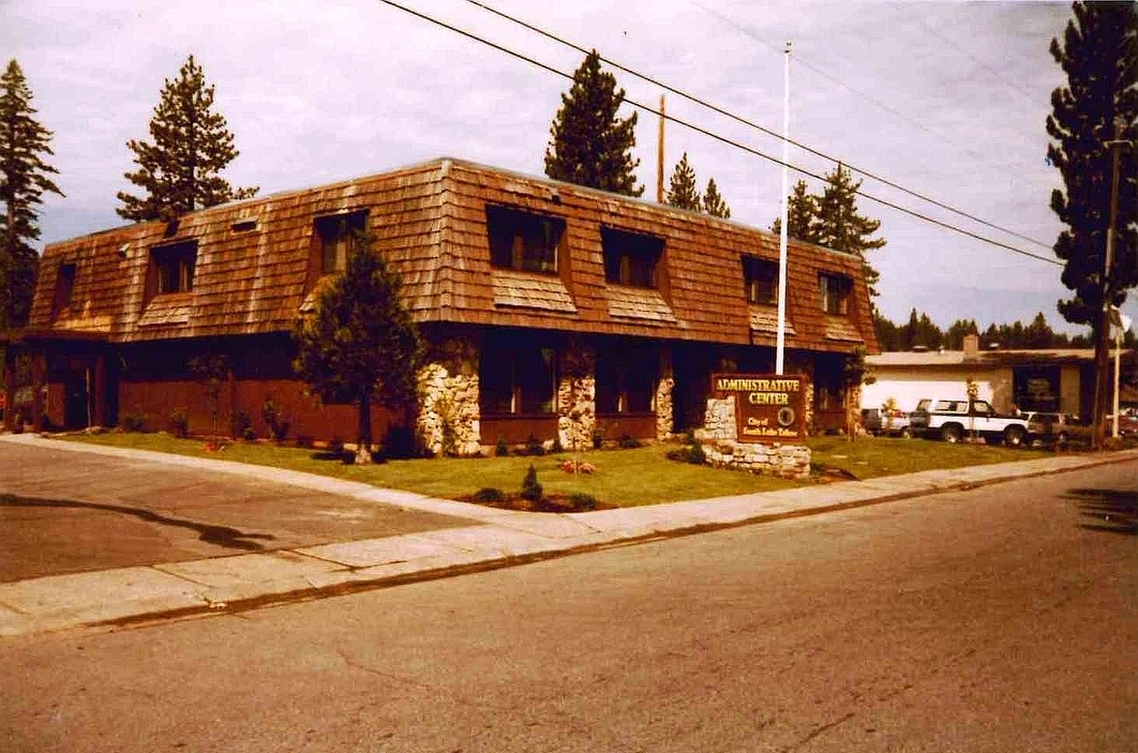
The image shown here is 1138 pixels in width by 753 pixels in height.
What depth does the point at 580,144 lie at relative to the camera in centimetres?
4478

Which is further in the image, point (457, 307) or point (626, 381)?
point (626, 381)

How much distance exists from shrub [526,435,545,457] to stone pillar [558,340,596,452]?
806 millimetres

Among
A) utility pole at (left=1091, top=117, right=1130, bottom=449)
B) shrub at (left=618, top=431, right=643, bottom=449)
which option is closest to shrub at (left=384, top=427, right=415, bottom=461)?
shrub at (left=618, top=431, right=643, bottom=449)

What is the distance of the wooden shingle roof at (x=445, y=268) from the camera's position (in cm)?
2075

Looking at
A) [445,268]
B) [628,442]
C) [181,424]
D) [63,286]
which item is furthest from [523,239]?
[63,286]

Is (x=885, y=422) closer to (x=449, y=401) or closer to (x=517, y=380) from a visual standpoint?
(x=517, y=380)

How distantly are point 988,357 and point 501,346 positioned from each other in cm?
3753

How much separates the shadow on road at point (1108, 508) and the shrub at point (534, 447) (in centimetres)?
1210

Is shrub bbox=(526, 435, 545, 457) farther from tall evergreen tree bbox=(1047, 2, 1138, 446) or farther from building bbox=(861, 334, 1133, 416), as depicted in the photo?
building bbox=(861, 334, 1133, 416)

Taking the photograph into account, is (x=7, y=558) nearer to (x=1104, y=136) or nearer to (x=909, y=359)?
(x=1104, y=136)

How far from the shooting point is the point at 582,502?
1471 cm

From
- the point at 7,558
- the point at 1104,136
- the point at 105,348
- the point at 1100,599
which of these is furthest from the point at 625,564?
the point at 1104,136

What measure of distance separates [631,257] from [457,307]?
26.1 feet

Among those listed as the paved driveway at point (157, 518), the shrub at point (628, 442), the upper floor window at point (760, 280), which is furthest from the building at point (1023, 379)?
the paved driveway at point (157, 518)
